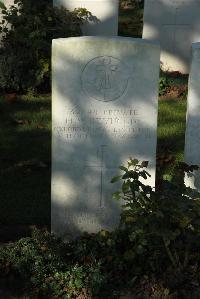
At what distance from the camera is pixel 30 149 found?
23.4 feet

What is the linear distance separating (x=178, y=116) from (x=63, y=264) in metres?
3.84

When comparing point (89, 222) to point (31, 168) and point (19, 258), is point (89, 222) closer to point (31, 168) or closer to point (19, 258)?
point (19, 258)

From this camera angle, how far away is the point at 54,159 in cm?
520

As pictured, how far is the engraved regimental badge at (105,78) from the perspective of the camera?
5.00 m

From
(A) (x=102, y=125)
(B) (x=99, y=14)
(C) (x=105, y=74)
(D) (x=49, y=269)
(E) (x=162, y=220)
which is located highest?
(B) (x=99, y=14)

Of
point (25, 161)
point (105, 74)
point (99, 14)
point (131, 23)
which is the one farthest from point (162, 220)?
point (131, 23)

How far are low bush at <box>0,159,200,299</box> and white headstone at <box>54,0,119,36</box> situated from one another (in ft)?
16.8

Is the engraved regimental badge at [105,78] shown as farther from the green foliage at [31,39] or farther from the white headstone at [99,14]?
the white headstone at [99,14]

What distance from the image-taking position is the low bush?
445 centimetres

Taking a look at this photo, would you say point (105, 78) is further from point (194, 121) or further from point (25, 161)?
→ point (25, 161)

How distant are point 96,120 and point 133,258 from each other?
1094 mm

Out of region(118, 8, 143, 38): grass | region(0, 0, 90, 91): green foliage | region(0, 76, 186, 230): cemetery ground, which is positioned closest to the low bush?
region(0, 76, 186, 230): cemetery ground

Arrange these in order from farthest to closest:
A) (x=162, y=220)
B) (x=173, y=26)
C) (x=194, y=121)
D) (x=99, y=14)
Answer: (x=173, y=26)
(x=99, y=14)
(x=194, y=121)
(x=162, y=220)

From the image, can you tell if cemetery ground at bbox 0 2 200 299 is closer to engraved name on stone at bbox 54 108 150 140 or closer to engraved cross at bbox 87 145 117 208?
engraved cross at bbox 87 145 117 208
